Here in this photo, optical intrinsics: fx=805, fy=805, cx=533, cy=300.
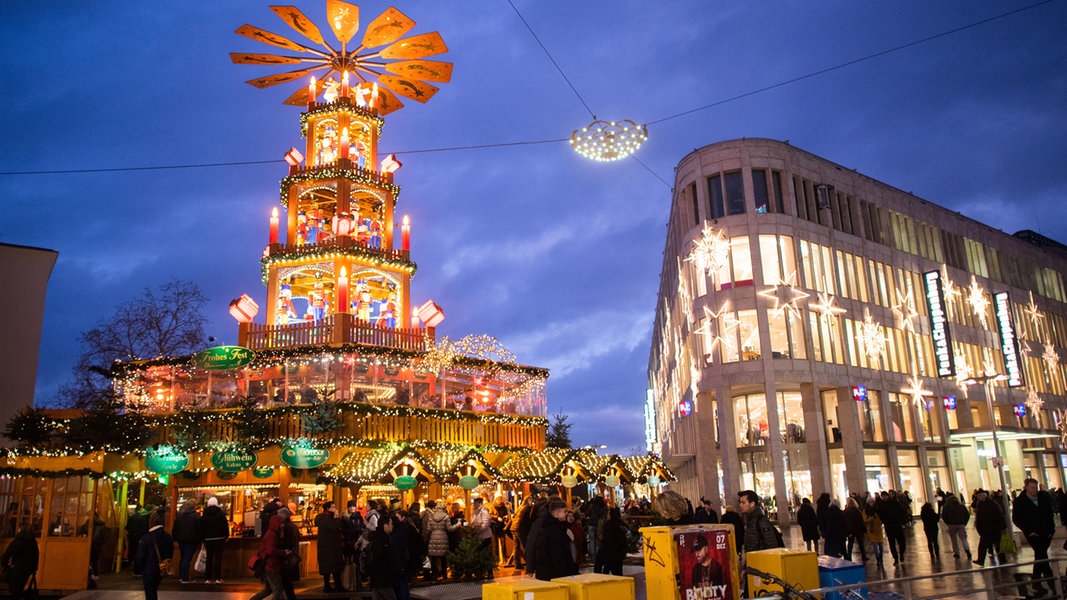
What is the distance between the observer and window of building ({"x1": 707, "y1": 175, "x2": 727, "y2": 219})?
37469 mm

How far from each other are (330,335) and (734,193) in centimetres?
2073

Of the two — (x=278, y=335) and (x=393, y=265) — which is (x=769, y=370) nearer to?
(x=393, y=265)

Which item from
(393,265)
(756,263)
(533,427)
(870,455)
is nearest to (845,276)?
(756,263)

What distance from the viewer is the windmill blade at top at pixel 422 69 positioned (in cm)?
3262

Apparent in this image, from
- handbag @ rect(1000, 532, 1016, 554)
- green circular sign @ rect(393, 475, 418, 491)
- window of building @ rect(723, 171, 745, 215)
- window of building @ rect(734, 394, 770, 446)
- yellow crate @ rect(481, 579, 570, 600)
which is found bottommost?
handbag @ rect(1000, 532, 1016, 554)

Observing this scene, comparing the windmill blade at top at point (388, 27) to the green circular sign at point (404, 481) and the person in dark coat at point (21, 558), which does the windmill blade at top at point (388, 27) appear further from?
the person in dark coat at point (21, 558)

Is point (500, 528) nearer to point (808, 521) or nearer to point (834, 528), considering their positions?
point (808, 521)

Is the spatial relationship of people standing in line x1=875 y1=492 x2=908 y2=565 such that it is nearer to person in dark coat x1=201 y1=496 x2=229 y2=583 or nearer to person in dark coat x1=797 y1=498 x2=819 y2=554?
person in dark coat x1=797 y1=498 x2=819 y2=554

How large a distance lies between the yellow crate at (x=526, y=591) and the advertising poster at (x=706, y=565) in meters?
1.15

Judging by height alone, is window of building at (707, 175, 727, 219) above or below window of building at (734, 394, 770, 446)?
above

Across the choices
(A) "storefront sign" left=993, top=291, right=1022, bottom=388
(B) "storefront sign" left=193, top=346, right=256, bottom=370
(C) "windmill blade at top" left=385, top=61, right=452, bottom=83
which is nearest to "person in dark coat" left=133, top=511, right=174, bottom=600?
(B) "storefront sign" left=193, top=346, right=256, bottom=370

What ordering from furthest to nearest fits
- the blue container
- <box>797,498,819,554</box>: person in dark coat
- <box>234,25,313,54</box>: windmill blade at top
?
<box>234,25,313,54</box>: windmill blade at top < <box>797,498,819,554</box>: person in dark coat < the blue container

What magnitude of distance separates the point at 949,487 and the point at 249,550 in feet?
119

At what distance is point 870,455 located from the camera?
1486 inches
